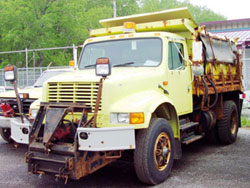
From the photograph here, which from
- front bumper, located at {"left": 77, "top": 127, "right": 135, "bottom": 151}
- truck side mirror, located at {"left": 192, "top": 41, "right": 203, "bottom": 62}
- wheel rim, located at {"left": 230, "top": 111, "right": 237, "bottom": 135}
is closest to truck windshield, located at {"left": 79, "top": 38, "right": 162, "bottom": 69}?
truck side mirror, located at {"left": 192, "top": 41, "right": 203, "bottom": 62}

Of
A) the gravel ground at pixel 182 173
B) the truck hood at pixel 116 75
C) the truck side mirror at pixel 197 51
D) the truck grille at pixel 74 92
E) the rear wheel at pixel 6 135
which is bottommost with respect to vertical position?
the gravel ground at pixel 182 173

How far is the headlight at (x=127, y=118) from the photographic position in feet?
16.2

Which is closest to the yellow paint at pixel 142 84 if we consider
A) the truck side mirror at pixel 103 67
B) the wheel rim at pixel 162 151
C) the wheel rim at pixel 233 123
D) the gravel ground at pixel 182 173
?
the truck side mirror at pixel 103 67

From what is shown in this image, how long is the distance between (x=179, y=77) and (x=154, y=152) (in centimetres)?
182

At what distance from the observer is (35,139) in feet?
16.8

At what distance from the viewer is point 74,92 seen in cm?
529

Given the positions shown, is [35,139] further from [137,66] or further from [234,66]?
[234,66]

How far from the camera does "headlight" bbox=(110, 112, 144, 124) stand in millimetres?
4938

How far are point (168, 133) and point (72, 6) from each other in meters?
24.8

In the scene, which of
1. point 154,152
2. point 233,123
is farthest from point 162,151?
point 233,123

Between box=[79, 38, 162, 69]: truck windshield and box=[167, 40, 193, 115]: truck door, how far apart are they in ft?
0.88

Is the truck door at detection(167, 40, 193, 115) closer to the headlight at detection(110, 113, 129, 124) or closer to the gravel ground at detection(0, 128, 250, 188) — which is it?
the gravel ground at detection(0, 128, 250, 188)

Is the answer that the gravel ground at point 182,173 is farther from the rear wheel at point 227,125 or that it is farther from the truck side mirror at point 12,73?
Result: the truck side mirror at point 12,73

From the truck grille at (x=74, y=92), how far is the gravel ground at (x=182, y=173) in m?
1.40
